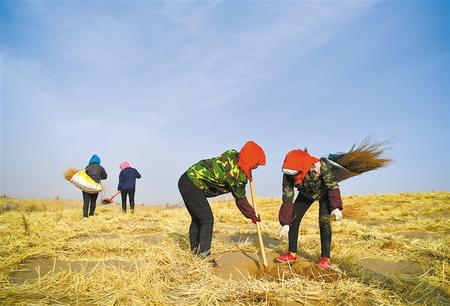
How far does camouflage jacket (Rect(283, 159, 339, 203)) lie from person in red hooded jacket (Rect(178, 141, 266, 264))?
1.54ft

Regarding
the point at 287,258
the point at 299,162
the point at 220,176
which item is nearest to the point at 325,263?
the point at 287,258

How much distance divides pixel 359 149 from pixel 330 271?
5.71 ft

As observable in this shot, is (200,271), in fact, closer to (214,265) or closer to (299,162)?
(214,265)

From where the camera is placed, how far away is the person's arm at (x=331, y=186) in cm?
450

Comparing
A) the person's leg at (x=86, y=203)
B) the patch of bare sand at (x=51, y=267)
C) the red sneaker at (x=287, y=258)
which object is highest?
the person's leg at (x=86, y=203)

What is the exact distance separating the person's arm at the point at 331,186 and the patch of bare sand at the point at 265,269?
0.76 meters

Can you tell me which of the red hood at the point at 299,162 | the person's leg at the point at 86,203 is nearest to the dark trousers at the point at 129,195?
the person's leg at the point at 86,203

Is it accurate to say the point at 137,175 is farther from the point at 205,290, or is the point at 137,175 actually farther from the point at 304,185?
the point at 205,290

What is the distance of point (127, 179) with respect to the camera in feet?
37.2

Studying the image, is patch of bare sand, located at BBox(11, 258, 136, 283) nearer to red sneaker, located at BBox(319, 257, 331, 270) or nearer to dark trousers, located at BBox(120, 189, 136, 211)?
red sneaker, located at BBox(319, 257, 331, 270)

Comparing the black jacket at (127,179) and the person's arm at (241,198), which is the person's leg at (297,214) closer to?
the person's arm at (241,198)

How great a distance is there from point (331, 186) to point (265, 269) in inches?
50.8

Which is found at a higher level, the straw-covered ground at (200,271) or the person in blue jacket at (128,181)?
the person in blue jacket at (128,181)

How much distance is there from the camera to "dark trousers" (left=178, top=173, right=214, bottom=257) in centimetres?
475
